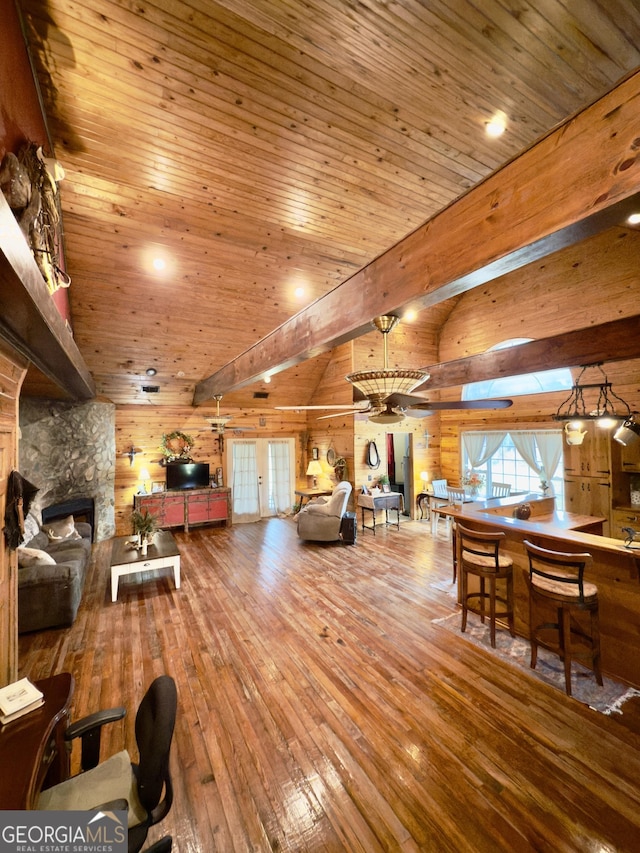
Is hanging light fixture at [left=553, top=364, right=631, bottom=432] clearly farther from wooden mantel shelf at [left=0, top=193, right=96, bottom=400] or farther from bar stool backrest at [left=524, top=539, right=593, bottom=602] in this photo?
wooden mantel shelf at [left=0, top=193, right=96, bottom=400]

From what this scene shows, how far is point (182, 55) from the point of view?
2.02 metres

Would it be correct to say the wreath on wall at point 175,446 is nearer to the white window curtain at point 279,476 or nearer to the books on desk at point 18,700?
the white window curtain at point 279,476

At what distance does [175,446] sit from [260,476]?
223cm

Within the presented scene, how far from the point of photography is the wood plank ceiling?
1.76 m

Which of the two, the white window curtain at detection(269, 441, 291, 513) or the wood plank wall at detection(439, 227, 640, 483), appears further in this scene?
the white window curtain at detection(269, 441, 291, 513)

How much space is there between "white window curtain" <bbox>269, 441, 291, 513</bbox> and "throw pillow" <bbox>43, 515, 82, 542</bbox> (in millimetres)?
4486

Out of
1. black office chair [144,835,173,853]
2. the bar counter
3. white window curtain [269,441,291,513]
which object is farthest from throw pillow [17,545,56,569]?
white window curtain [269,441,291,513]

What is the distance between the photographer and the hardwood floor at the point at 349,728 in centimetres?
178

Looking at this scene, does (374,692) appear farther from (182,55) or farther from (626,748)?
(182,55)

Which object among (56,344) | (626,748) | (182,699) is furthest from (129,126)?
(626,748)

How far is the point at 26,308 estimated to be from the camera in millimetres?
1723

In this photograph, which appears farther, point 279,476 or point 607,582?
point 279,476

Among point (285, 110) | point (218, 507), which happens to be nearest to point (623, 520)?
point (285, 110)
